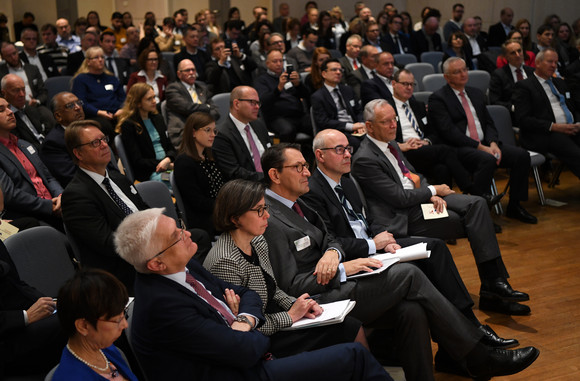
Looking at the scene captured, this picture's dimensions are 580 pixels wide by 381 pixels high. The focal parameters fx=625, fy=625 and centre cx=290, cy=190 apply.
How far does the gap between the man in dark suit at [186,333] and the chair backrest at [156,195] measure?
136 centimetres

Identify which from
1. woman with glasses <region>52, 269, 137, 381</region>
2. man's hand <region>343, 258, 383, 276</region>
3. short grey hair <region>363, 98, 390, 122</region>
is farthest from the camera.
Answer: short grey hair <region>363, 98, 390, 122</region>

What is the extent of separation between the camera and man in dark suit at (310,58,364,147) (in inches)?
225

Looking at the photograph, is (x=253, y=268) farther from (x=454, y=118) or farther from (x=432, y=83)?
(x=432, y=83)

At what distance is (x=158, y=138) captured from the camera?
4.94m

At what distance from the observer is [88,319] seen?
184 centimetres

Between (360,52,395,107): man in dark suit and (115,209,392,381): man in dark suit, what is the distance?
13.0ft

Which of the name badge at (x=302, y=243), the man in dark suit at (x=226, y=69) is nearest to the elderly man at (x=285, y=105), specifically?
the man in dark suit at (x=226, y=69)

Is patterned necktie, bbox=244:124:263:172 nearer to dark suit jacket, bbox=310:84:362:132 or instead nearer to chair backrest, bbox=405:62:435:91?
dark suit jacket, bbox=310:84:362:132

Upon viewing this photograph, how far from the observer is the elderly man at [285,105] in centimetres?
614

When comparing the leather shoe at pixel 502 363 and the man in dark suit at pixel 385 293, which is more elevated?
the man in dark suit at pixel 385 293

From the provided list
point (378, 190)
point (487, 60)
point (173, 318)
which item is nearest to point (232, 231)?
point (173, 318)

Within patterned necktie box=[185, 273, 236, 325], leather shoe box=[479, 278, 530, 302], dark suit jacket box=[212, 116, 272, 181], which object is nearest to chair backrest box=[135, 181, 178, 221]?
dark suit jacket box=[212, 116, 272, 181]

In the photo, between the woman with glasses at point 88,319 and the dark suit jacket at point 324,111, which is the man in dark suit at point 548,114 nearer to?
the dark suit jacket at point 324,111

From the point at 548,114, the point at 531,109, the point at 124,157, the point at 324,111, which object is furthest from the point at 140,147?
the point at 548,114
